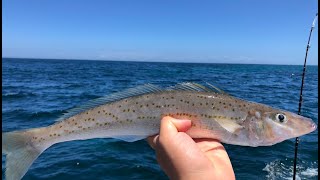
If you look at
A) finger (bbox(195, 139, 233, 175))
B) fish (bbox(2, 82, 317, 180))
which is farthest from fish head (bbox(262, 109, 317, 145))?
finger (bbox(195, 139, 233, 175))

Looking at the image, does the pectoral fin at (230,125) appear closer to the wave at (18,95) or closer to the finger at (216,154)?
the finger at (216,154)

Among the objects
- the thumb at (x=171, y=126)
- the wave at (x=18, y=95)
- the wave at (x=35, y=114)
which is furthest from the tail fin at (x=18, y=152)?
the wave at (x=18, y=95)

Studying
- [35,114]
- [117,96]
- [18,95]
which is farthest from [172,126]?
[18,95]

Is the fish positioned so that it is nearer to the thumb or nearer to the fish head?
the fish head

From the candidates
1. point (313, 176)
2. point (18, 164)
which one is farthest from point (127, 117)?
point (313, 176)

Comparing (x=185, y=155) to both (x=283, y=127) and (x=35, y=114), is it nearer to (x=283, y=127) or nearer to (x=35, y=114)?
(x=283, y=127)
